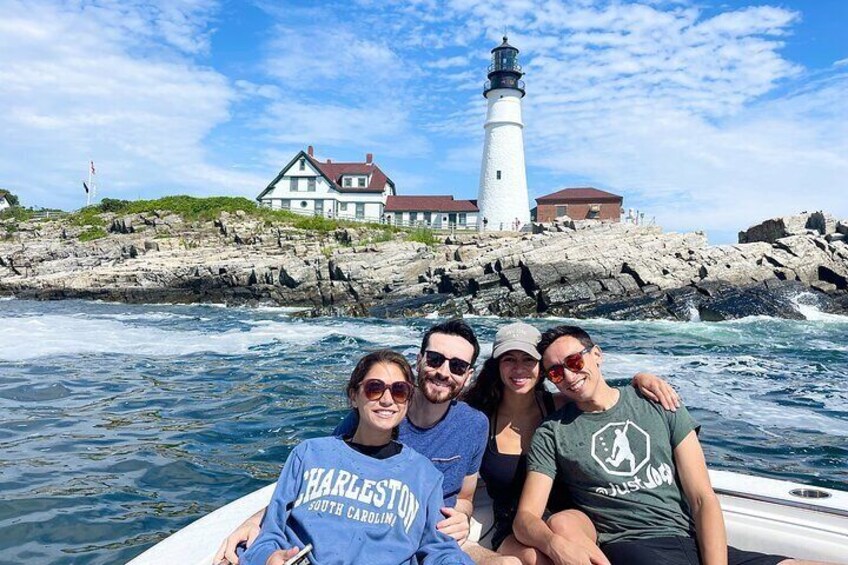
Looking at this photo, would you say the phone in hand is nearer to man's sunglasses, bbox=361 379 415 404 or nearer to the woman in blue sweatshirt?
the woman in blue sweatshirt

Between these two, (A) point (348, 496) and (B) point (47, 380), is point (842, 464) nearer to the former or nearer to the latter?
(A) point (348, 496)

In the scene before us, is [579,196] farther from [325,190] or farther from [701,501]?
[701,501]

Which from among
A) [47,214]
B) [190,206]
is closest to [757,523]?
[190,206]

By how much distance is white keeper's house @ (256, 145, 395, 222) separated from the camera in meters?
61.3

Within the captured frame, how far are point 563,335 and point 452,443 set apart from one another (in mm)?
939

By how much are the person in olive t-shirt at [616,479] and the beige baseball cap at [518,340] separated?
123mm

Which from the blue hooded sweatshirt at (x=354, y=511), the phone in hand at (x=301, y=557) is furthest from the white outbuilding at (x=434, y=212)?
the phone in hand at (x=301, y=557)

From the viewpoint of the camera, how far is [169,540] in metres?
3.43

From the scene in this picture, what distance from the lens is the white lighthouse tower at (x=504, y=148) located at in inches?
2185

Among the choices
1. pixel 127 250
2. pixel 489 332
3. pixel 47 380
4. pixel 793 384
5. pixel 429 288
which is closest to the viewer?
pixel 47 380

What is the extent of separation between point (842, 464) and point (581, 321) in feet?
67.2

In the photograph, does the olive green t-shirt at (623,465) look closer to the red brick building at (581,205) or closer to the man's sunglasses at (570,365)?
the man's sunglasses at (570,365)

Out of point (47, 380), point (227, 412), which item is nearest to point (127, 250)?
point (47, 380)

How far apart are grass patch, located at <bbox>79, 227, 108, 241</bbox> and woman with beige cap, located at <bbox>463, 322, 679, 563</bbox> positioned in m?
50.7
